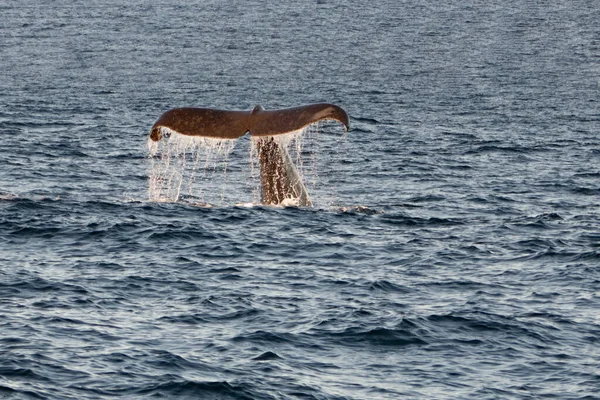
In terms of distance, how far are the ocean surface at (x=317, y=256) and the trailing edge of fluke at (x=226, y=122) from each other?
2.47 m

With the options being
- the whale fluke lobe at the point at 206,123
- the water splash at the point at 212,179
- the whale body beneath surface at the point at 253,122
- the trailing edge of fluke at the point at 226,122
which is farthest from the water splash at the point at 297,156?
the whale fluke lobe at the point at 206,123

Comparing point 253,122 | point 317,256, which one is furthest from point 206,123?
point 317,256

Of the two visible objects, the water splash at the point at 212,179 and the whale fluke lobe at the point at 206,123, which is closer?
the whale fluke lobe at the point at 206,123

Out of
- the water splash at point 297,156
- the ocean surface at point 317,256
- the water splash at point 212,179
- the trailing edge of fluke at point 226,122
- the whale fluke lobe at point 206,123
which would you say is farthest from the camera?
the water splash at point 212,179

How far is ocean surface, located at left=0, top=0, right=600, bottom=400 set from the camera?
1669 centimetres

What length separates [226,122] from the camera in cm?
2245

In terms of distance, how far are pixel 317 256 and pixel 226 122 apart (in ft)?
10.4

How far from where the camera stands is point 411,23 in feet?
314

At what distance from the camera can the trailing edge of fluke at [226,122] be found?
21.8 m

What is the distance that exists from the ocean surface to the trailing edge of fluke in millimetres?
2470

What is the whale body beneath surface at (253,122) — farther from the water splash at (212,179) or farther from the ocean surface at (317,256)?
the ocean surface at (317,256)

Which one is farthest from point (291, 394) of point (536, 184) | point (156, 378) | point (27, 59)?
point (27, 59)

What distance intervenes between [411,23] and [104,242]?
7464 cm

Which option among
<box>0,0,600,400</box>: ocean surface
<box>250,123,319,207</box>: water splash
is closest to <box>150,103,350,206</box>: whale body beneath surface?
<box>250,123,319,207</box>: water splash
